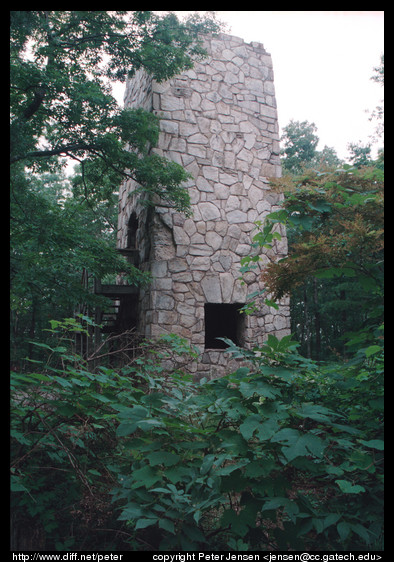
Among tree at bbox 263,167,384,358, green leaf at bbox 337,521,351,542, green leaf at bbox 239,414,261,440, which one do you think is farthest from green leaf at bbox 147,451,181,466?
tree at bbox 263,167,384,358

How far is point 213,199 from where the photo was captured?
19.9 feet

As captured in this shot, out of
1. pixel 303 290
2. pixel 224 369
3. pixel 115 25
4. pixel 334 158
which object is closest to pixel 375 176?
pixel 115 25

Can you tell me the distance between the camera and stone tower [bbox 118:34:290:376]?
18.6 feet

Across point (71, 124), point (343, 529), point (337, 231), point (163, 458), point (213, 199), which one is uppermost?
point (71, 124)

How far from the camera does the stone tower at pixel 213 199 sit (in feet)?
18.6

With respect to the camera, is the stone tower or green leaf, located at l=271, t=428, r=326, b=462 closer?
green leaf, located at l=271, t=428, r=326, b=462

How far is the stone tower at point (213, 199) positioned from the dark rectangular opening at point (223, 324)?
42 mm

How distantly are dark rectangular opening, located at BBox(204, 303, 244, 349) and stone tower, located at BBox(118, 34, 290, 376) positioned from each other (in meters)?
0.04

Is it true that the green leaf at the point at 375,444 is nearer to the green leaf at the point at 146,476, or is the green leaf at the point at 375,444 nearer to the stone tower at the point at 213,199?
the green leaf at the point at 146,476

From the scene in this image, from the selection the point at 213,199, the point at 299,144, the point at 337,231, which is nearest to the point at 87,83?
the point at 213,199

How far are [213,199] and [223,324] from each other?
255cm

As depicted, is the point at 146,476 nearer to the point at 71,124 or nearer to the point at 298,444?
the point at 298,444

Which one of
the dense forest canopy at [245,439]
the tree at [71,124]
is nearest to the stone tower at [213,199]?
the tree at [71,124]

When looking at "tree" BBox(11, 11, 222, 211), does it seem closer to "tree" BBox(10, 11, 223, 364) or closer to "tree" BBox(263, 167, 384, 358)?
"tree" BBox(10, 11, 223, 364)
